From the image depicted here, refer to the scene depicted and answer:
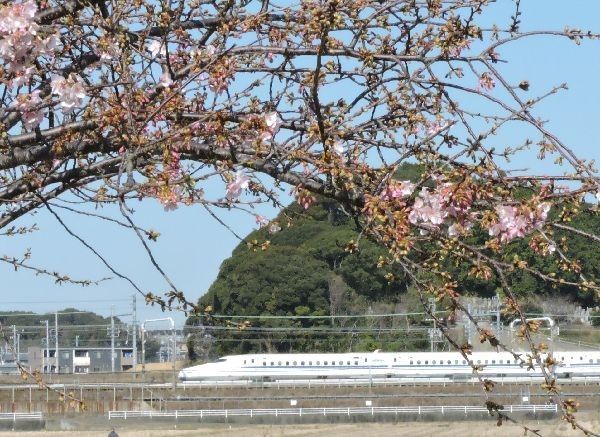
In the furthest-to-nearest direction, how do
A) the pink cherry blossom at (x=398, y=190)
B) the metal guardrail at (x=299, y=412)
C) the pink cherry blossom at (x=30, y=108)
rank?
the metal guardrail at (x=299, y=412)
the pink cherry blossom at (x=30, y=108)
the pink cherry blossom at (x=398, y=190)

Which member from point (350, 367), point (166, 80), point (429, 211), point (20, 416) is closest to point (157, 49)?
point (166, 80)

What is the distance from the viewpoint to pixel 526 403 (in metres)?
26.1

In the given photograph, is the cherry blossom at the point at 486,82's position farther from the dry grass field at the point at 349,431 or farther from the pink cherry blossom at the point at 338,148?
the dry grass field at the point at 349,431

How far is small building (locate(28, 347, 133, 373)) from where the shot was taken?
47.8 meters

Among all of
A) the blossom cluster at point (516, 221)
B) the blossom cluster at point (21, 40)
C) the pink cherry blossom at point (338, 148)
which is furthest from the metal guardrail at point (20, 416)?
the blossom cluster at point (516, 221)

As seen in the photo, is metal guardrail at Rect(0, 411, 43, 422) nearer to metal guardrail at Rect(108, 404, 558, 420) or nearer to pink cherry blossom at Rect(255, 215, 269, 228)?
metal guardrail at Rect(108, 404, 558, 420)

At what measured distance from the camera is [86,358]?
178 feet

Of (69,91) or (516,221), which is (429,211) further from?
(69,91)

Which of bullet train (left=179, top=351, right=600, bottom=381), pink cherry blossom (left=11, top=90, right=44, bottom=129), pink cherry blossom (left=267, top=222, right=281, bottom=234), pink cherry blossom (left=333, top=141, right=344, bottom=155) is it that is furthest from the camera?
bullet train (left=179, top=351, right=600, bottom=381)

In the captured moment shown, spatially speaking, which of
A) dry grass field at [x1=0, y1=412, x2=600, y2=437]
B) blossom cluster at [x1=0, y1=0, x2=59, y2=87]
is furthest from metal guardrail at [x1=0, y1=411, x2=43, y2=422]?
blossom cluster at [x1=0, y1=0, x2=59, y2=87]

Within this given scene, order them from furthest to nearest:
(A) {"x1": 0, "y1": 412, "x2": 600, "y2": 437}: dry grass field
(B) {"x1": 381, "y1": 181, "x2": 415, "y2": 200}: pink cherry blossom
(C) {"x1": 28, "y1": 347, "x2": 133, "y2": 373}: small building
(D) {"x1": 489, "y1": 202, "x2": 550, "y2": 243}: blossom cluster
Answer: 1. (C) {"x1": 28, "y1": 347, "x2": 133, "y2": 373}: small building
2. (A) {"x1": 0, "y1": 412, "x2": 600, "y2": 437}: dry grass field
3. (B) {"x1": 381, "y1": 181, "x2": 415, "y2": 200}: pink cherry blossom
4. (D) {"x1": 489, "y1": 202, "x2": 550, "y2": 243}: blossom cluster

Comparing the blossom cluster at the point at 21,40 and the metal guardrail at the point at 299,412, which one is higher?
the blossom cluster at the point at 21,40

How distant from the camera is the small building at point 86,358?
47819mm

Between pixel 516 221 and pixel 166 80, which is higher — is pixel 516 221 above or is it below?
below
